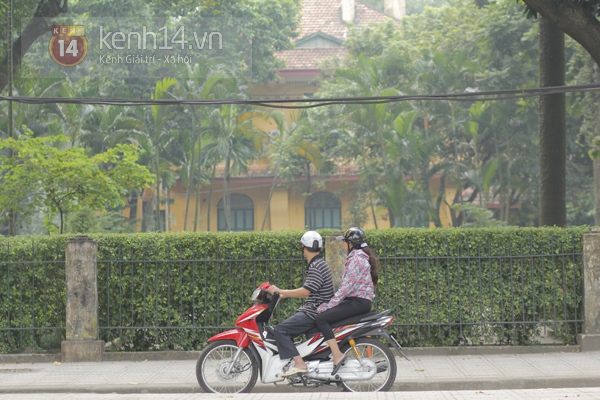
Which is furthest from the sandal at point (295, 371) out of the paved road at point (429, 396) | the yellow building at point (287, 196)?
the yellow building at point (287, 196)

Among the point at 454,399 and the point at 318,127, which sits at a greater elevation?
the point at 318,127

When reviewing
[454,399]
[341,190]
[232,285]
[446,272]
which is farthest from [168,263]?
[341,190]

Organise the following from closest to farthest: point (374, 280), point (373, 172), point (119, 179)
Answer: point (374, 280), point (119, 179), point (373, 172)

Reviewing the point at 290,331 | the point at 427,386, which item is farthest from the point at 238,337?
the point at 427,386

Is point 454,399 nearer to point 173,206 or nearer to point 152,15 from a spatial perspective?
point 152,15

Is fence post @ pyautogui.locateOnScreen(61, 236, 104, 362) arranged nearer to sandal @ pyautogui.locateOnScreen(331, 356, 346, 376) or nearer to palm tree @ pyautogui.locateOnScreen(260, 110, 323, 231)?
sandal @ pyautogui.locateOnScreen(331, 356, 346, 376)

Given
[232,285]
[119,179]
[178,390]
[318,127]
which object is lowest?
[178,390]

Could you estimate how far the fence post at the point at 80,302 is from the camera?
500 inches

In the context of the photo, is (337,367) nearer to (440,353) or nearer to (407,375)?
(407,375)

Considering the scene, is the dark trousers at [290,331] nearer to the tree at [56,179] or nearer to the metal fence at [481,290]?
the metal fence at [481,290]

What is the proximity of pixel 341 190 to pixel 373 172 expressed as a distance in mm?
7920

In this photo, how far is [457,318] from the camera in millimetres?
12953

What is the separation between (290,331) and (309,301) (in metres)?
0.36

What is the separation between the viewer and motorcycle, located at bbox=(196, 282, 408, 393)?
30.8 feet
